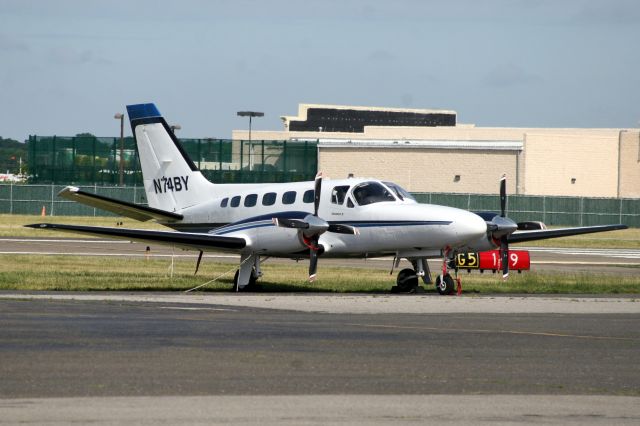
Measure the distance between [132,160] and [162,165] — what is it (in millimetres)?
64654

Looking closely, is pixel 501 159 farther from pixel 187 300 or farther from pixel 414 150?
pixel 187 300

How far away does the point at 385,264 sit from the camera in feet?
143

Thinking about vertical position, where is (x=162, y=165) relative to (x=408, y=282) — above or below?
above

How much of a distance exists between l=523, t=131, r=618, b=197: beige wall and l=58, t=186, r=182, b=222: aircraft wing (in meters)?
62.3

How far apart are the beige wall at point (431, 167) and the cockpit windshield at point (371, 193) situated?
6304cm

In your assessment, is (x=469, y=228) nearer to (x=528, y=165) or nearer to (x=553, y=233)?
(x=553, y=233)

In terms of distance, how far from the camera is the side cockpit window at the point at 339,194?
29.2m

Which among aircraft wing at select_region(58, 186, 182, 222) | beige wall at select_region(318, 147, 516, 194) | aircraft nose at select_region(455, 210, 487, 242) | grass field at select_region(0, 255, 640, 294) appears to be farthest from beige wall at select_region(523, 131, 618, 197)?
aircraft nose at select_region(455, 210, 487, 242)

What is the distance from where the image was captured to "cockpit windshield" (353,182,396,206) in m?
28.9

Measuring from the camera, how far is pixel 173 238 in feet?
94.4

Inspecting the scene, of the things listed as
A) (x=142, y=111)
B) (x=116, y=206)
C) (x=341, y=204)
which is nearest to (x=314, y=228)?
(x=341, y=204)

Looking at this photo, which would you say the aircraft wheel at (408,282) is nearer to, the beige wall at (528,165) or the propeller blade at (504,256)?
the propeller blade at (504,256)

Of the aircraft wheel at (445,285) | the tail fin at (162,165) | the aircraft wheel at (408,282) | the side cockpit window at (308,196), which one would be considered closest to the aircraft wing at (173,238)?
the side cockpit window at (308,196)

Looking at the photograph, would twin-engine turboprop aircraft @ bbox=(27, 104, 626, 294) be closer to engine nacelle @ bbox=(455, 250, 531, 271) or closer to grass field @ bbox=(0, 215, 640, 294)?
grass field @ bbox=(0, 215, 640, 294)
